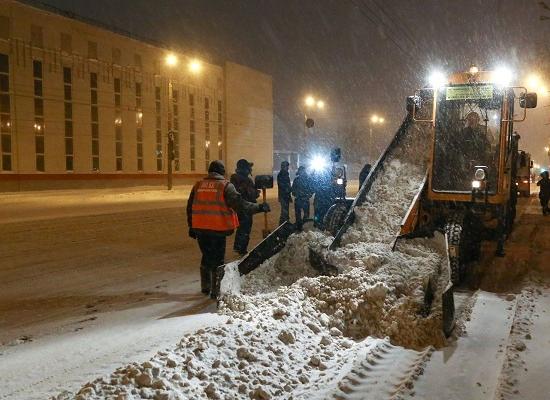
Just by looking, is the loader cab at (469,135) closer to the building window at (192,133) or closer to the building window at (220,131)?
the building window at (192,133)

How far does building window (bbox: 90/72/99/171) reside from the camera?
1515 inches

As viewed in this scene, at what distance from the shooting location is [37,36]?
34.6 meters

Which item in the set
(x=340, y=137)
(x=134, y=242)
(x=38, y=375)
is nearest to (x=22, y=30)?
(x=134, y=242)

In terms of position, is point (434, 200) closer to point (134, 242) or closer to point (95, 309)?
point (95, 309)

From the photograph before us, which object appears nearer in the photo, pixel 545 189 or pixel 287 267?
pixel 287 267

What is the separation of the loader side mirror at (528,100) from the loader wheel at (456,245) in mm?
2122

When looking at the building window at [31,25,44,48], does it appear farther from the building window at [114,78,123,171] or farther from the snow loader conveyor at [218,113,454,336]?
the snow loader conveyor at [218,113,454,336]

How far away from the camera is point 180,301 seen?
667 centimetres

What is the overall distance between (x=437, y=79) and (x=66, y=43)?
33.3m

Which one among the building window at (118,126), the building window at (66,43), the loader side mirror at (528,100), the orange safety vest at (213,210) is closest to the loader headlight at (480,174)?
the loader side mirror at (528,100)

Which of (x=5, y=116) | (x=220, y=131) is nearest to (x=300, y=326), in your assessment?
(x=5, y=116)

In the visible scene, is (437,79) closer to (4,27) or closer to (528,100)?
(528,100)

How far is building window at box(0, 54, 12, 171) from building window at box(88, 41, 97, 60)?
6.29 metres

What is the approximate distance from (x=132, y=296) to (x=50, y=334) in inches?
64.6
